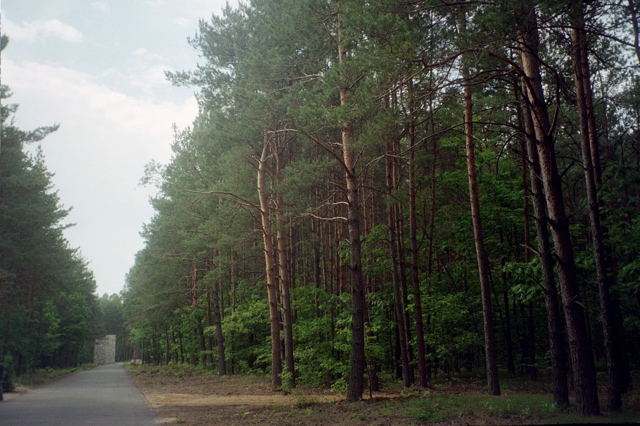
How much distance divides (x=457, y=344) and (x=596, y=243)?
7.21 m

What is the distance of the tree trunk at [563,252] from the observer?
7707 millimetres

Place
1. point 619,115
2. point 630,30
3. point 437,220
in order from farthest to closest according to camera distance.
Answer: point 437,220 → point 619,115 → point 630,30

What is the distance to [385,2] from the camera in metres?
8.11

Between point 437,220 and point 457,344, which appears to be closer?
point 457,344

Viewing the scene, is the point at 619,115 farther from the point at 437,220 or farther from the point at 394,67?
the point at 394,67

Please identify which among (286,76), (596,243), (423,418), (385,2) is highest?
(286,76)

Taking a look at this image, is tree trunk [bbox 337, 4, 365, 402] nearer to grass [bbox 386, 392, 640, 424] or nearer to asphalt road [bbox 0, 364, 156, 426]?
grass [bbox 386, 392, 640, 424]

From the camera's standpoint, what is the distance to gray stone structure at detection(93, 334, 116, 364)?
10319cm

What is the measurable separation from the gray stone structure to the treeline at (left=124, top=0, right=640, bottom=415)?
9208 cm

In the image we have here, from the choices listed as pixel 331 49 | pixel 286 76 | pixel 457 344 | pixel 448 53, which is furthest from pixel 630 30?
pixel 457 344

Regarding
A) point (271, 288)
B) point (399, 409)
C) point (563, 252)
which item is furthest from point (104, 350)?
point (563, 252)

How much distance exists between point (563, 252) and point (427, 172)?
1377 cm

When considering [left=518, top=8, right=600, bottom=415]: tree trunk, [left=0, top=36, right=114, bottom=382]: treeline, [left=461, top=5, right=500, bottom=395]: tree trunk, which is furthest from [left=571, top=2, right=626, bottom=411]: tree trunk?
[left=0, top=36, right=114, bottom=382]: treeline

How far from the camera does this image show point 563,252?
26.9 ft
